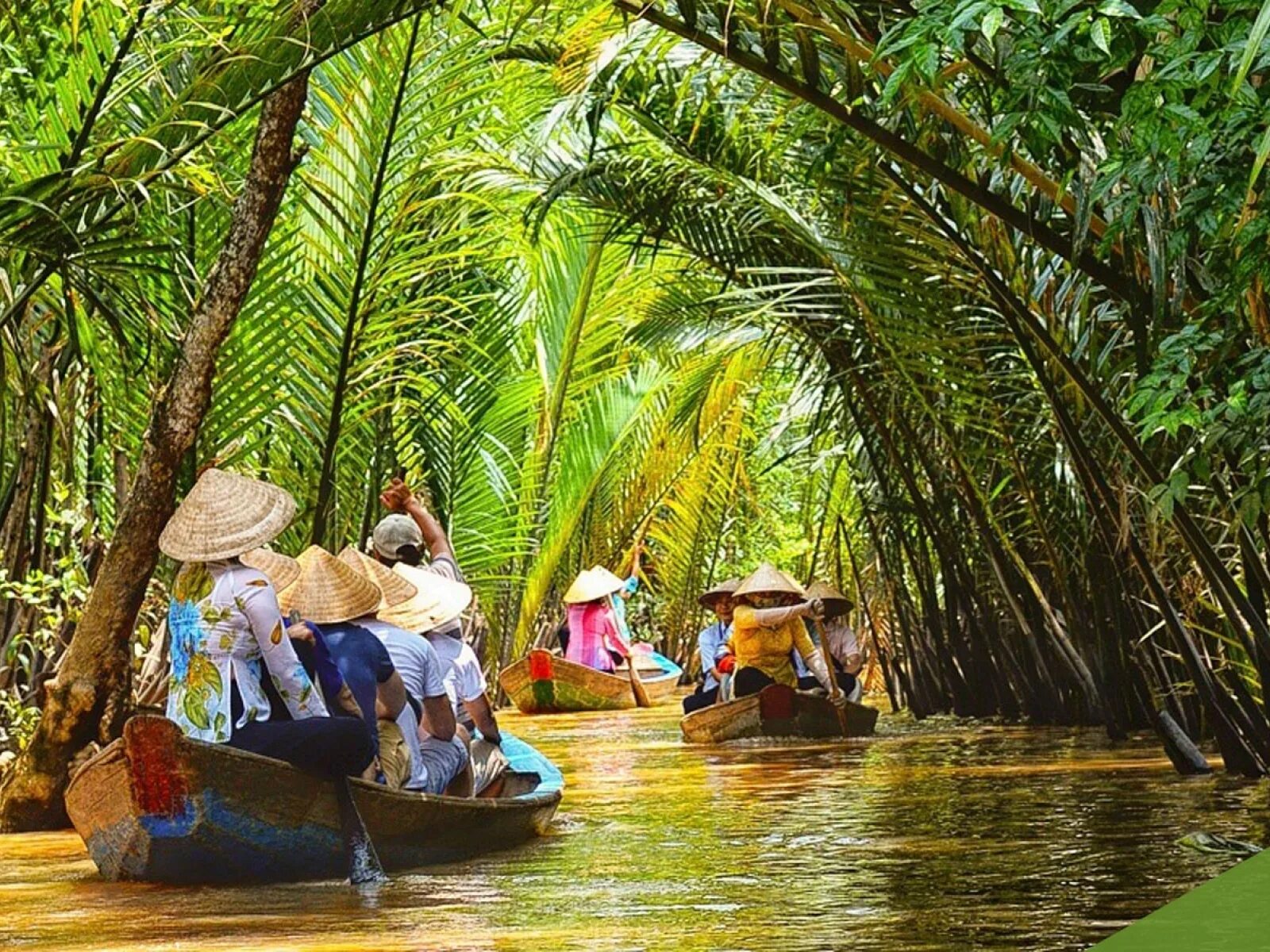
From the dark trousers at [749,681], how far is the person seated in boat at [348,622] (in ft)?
24.6

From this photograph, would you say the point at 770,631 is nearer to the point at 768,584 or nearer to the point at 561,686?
the point at 768,584

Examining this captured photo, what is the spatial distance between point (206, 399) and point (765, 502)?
64.3 feet

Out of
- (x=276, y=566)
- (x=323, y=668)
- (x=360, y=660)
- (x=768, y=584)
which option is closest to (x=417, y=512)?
(x=276, y=566)

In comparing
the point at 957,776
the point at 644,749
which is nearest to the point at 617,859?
the point at 957,776

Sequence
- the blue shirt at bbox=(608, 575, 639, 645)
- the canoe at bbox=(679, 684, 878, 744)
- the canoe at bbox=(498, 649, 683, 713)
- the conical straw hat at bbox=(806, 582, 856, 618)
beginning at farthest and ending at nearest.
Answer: the blue shirt at bbox=(608, 575, 639, 645), the canoe at bbox=(498, 649, 683, 713), the conical straw hat at bbox=(806, 582, 856, 618), the canoe at bbox=(679, 684, 878, 744)

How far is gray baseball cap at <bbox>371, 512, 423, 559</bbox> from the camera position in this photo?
380 inches

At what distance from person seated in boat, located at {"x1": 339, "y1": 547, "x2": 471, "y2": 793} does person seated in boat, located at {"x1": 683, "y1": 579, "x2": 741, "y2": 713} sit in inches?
262

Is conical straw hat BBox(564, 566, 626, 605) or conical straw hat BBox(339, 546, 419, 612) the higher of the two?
conical straw hat BBox(564, 566, 626, 605)

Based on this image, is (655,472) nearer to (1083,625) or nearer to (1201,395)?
(1083,625)

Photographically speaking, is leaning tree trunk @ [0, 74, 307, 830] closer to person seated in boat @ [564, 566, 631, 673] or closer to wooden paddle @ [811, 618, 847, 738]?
wooden paddle @ [811, 618, 847, 738]

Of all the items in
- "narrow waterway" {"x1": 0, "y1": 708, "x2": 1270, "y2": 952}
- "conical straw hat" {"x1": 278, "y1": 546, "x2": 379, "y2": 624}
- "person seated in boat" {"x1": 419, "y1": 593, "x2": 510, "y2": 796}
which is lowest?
"narrow waterway" {"x1": 0, "y1": 708, "x2": 1270, "y2": 952}

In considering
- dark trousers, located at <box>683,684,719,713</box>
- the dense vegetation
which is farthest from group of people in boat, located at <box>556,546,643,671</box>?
dark trousers, located at <box>683,684,719,713</box>

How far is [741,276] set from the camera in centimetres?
1254

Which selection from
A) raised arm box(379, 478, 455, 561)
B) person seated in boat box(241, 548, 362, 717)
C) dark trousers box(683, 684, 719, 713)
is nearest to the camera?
person seated in boat box(241, 548, 362, 717)
